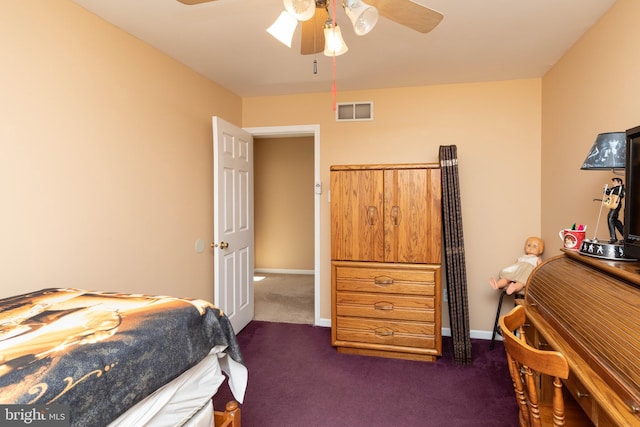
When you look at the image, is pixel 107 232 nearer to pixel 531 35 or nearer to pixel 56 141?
pixel 56 141

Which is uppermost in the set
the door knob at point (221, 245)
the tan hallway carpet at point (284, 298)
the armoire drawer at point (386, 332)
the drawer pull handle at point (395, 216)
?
the drawer pull handle at point (395, 216)

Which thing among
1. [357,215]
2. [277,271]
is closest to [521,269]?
[357,215]

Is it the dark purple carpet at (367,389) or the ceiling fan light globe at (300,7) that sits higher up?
the ceiling fan light globe at (300,7)

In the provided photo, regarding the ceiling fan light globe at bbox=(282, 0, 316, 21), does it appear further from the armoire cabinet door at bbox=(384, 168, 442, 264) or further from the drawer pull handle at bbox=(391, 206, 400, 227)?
the drawer pull handle at bbox=(391, 206, 400, 227)

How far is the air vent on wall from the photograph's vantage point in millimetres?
3371

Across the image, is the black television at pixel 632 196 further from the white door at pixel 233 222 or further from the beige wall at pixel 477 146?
the white door at pixel 233 222

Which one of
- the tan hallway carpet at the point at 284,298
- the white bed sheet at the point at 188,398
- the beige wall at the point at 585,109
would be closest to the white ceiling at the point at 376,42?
the beige wall at the point at 585,109

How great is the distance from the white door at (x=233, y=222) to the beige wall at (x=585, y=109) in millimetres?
2735

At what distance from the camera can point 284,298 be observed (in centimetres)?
461

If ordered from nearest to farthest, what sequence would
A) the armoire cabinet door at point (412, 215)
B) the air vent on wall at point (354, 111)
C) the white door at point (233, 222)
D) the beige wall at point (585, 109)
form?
1. the beige wall at point (585, 109)
2. the armoire cabinet door at point (412, 215)
3. the white door at point (233, 222)
4. the air vent on wall at point (354, 111)

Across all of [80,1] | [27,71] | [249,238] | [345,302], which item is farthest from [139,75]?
[345,302]

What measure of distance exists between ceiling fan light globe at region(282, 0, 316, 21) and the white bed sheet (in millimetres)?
1412

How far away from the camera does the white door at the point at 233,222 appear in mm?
2938
